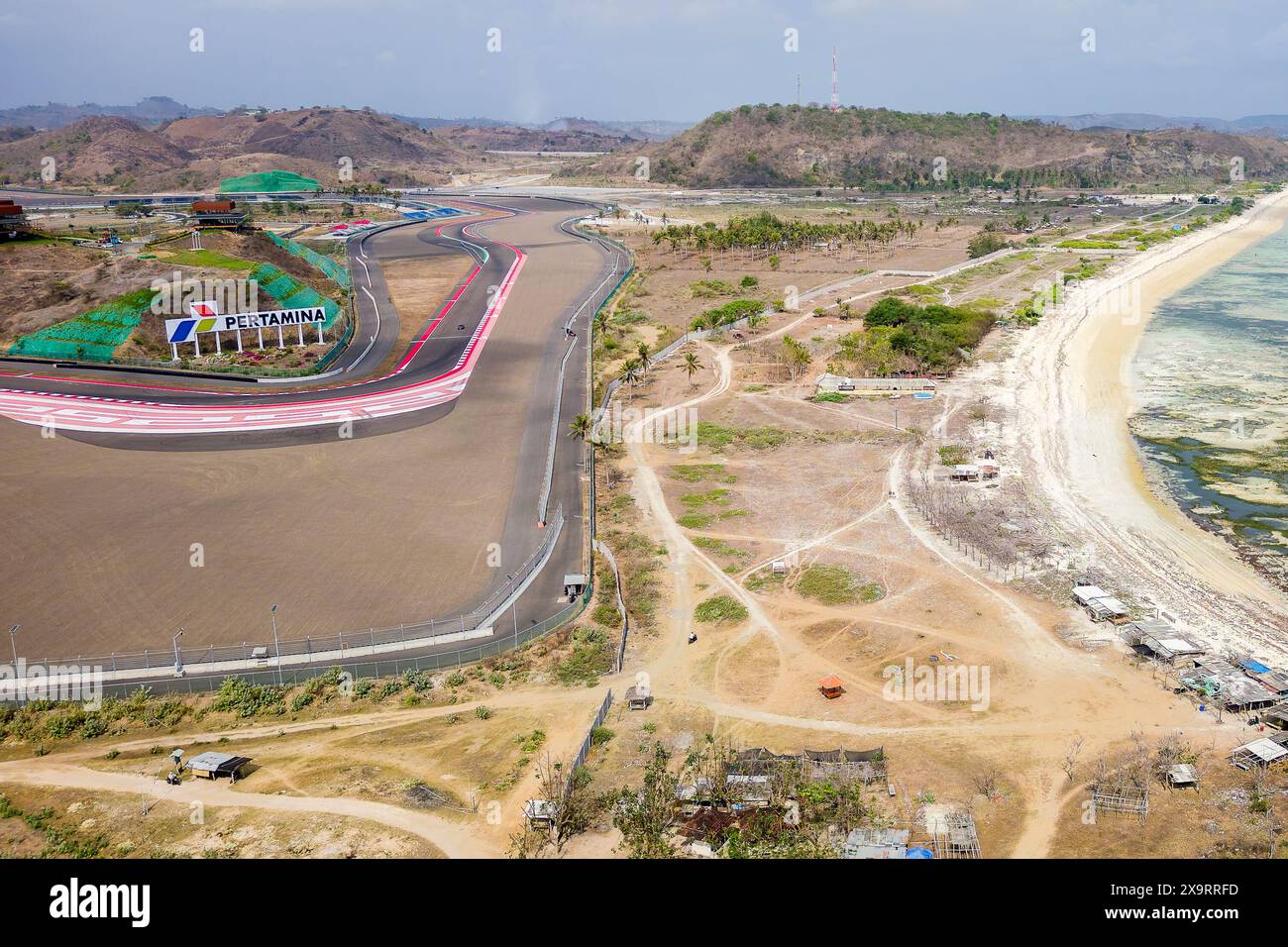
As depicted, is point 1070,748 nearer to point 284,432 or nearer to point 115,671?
point 115,671

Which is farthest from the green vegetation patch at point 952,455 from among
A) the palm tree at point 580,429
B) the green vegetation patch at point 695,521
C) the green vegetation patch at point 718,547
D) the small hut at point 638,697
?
the small hut at point 638,697

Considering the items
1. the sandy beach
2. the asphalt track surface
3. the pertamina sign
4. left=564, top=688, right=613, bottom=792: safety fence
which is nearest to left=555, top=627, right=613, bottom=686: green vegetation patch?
left=564, top=688, right=613, bottom=792: safety fence

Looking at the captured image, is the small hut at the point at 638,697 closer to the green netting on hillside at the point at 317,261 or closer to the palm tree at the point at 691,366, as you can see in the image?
the palm tree at the point at 691,366

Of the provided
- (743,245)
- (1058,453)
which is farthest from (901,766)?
(743,245)

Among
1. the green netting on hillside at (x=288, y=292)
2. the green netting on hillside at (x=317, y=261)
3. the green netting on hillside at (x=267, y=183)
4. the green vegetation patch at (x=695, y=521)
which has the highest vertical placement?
the green netting on hillside at (x=267, y=183)

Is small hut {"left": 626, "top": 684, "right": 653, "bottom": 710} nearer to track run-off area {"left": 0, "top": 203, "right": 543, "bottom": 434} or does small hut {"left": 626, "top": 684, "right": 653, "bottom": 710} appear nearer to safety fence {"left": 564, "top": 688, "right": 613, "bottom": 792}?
safety fence {"left": 564, "top": 688, "right": 613, "bottom": 792}
